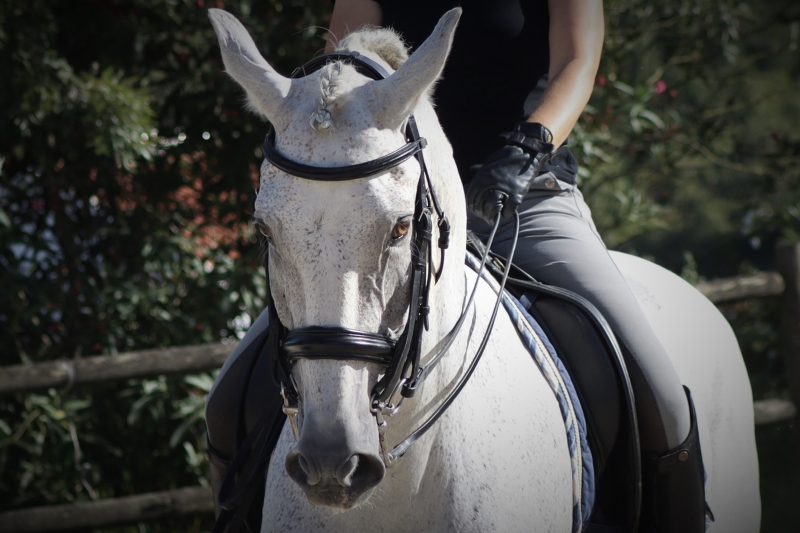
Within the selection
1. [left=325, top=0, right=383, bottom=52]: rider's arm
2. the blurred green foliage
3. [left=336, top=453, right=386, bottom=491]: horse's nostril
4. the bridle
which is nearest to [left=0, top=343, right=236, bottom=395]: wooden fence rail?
the blurred green foliage

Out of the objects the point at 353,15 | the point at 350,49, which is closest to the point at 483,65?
the point at 353,15

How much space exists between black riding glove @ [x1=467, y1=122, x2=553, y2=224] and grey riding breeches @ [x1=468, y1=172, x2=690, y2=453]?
313 mm

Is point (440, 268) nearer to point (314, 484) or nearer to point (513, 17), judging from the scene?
point (314, 484)

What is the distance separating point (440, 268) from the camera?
1355 millimetres

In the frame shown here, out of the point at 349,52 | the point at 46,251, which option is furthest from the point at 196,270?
the point at 349,52

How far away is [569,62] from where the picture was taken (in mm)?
1842

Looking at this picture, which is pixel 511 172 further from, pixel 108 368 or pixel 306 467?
pixel 108 368

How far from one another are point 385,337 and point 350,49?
24.7 inches

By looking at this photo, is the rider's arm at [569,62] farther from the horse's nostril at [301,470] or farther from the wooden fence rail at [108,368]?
the wooden fence rail at [108,368]

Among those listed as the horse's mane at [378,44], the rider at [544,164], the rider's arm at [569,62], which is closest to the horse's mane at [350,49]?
the horse's mane at [378,44]

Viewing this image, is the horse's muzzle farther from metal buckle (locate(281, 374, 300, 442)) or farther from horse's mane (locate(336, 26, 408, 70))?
horse's mane (locate(336, 26, 408, 70))

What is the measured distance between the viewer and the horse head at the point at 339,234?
1.16 meters

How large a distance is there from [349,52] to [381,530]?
98cm

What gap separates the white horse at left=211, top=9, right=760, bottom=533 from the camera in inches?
46.3
